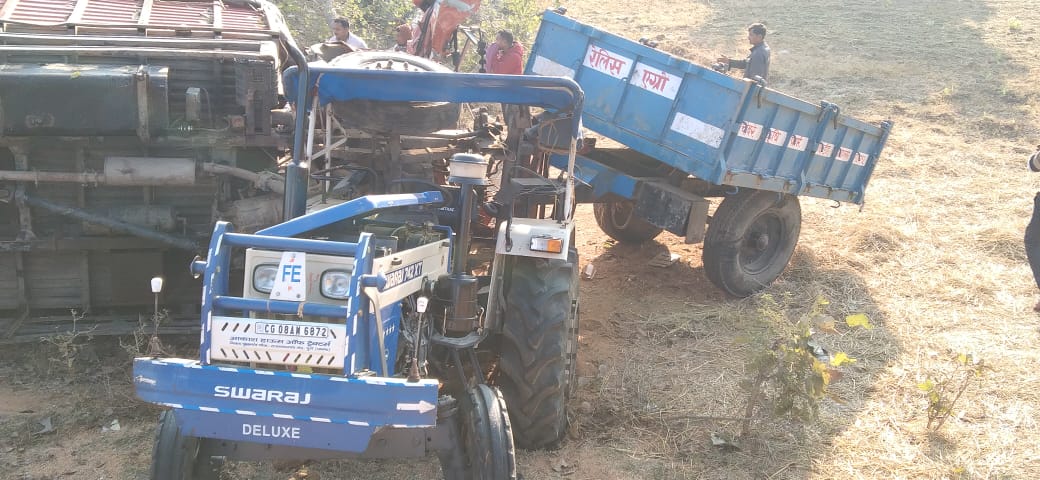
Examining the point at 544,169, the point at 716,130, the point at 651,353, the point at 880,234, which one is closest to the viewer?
the point at 544,169

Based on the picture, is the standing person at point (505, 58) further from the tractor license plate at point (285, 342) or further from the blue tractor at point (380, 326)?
the tractor license plate at point (285, 342)

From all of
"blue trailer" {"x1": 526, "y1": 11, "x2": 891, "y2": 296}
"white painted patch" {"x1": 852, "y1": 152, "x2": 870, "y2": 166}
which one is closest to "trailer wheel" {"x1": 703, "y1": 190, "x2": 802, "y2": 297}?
"blue trailer" {"x1": 526, "y1": 11, "x2": 891, "y2": 296}

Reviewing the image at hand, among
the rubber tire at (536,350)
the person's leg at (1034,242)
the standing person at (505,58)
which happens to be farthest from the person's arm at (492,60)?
the person's leg at (1034,242)

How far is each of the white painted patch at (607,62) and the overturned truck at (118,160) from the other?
2.99m

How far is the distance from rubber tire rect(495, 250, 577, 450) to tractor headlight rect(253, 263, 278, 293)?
1437 mm

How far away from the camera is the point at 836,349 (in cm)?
672

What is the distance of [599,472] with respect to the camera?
465 centimetres

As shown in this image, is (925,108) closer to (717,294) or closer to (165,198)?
(717,294)

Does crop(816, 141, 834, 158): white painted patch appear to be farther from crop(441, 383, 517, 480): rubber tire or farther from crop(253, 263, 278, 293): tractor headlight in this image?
crop(253, 263, 278, 293): tractor headlight

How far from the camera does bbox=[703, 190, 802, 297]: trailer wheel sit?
7.66 metres

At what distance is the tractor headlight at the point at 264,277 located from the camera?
360 centimetres

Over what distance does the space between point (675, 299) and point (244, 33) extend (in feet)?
14.7

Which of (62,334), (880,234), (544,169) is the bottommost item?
(62,334)

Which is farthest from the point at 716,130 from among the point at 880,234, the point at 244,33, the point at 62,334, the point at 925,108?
the point at 925,108
